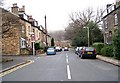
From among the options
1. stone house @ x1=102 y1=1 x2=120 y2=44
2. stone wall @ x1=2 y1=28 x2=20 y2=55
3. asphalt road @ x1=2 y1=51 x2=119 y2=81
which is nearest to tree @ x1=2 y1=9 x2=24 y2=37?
asphalt road @ x1=2 y1=51 x2=119 y2=81

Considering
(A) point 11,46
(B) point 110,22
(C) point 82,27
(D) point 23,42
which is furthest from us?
(C) point 82,27

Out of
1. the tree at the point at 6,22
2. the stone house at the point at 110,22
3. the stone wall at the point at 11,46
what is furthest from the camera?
the stone wall at the point at 11,46

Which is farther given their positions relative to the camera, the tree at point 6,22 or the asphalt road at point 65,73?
the tree at point 6,22

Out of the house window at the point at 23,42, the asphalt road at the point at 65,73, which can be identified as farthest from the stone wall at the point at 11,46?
the asphalt road at the point at 65,73

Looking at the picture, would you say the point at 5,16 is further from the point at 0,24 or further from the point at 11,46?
the point at 11,46

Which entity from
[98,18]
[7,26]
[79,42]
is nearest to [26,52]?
[7,26]

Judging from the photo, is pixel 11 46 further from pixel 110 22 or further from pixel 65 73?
pixel 65 73

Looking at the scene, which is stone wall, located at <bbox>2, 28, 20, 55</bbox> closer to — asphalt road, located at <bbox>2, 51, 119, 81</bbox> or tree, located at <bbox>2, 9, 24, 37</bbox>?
tree, located at <bbox>2, 9, 24, 37</bbox>

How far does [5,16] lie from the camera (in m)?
27.7

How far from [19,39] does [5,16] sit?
21489 mm

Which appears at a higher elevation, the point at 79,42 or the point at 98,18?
the point at 98,18

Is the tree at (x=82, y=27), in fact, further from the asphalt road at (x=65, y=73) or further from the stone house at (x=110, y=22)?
the asphalt road at (x=65, y=73)

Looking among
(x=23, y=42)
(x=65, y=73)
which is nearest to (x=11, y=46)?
(x=23, y=42)

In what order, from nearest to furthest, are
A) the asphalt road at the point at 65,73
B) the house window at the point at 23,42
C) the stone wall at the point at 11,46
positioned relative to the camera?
the asphalt road at the point at 65,73 → the stone wall at the point at 11,46 → the house window at the point at 23,42
